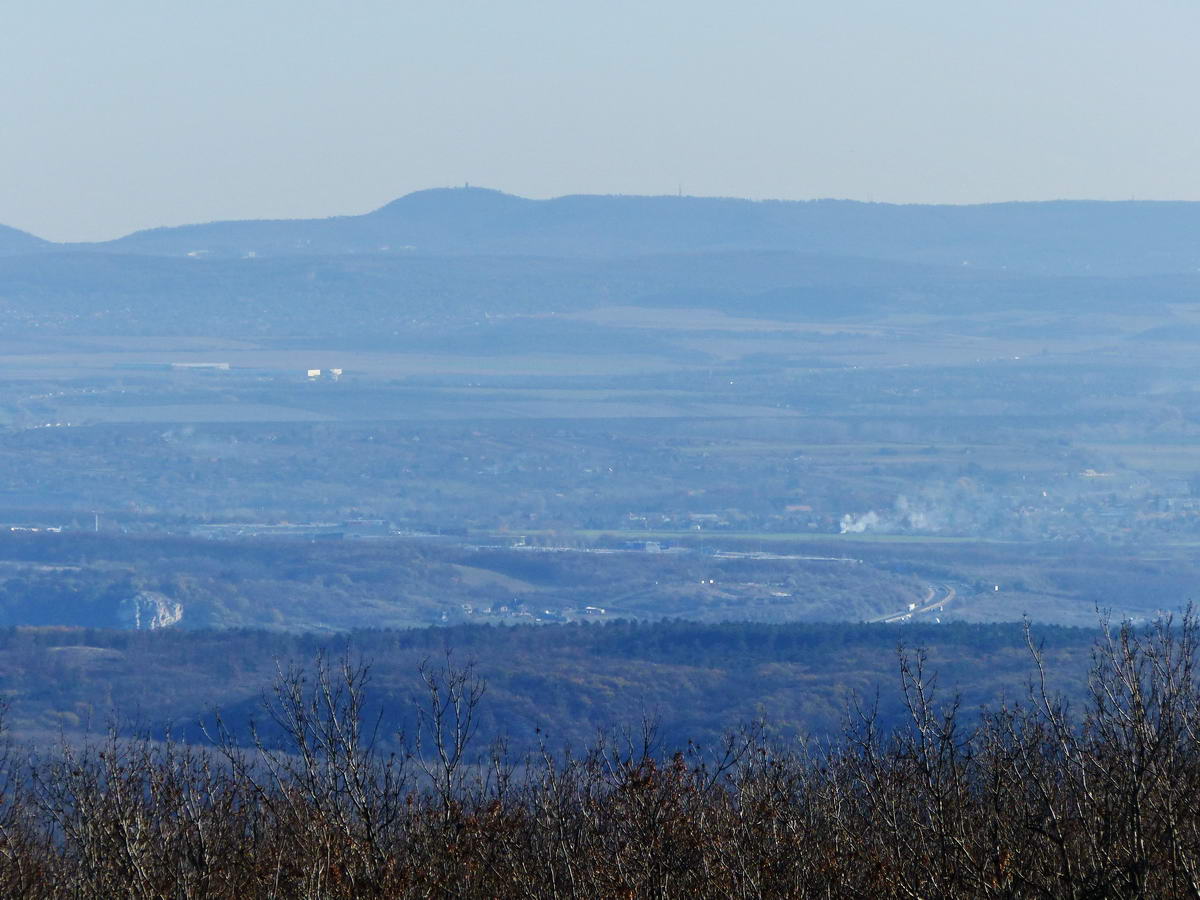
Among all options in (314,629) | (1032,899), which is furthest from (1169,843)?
(314,629)

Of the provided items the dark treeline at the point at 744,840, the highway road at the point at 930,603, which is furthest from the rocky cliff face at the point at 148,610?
the dark treeline at the point at 744,840

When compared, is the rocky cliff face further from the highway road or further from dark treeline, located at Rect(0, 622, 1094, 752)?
the highway road

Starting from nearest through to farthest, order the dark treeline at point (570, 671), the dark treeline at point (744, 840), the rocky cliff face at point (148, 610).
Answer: the dark treeline at point (744, 840) → the dark treeline at point (570, 671) → the rocky cliff face at point (148, 610)

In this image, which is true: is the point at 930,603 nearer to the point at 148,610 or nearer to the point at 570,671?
the point at 148,610

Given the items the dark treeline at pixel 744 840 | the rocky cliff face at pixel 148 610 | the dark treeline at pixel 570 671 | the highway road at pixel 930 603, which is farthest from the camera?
the rocky cliff face at pixel 148 610

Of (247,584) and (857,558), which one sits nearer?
(247,584)

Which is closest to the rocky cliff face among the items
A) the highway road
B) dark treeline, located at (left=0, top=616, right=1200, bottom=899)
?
the highway road

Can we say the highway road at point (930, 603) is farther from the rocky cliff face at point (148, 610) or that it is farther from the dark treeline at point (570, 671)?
the dark treeline at point (570, 671)

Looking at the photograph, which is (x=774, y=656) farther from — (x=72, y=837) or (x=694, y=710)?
(x=72, y=837)
